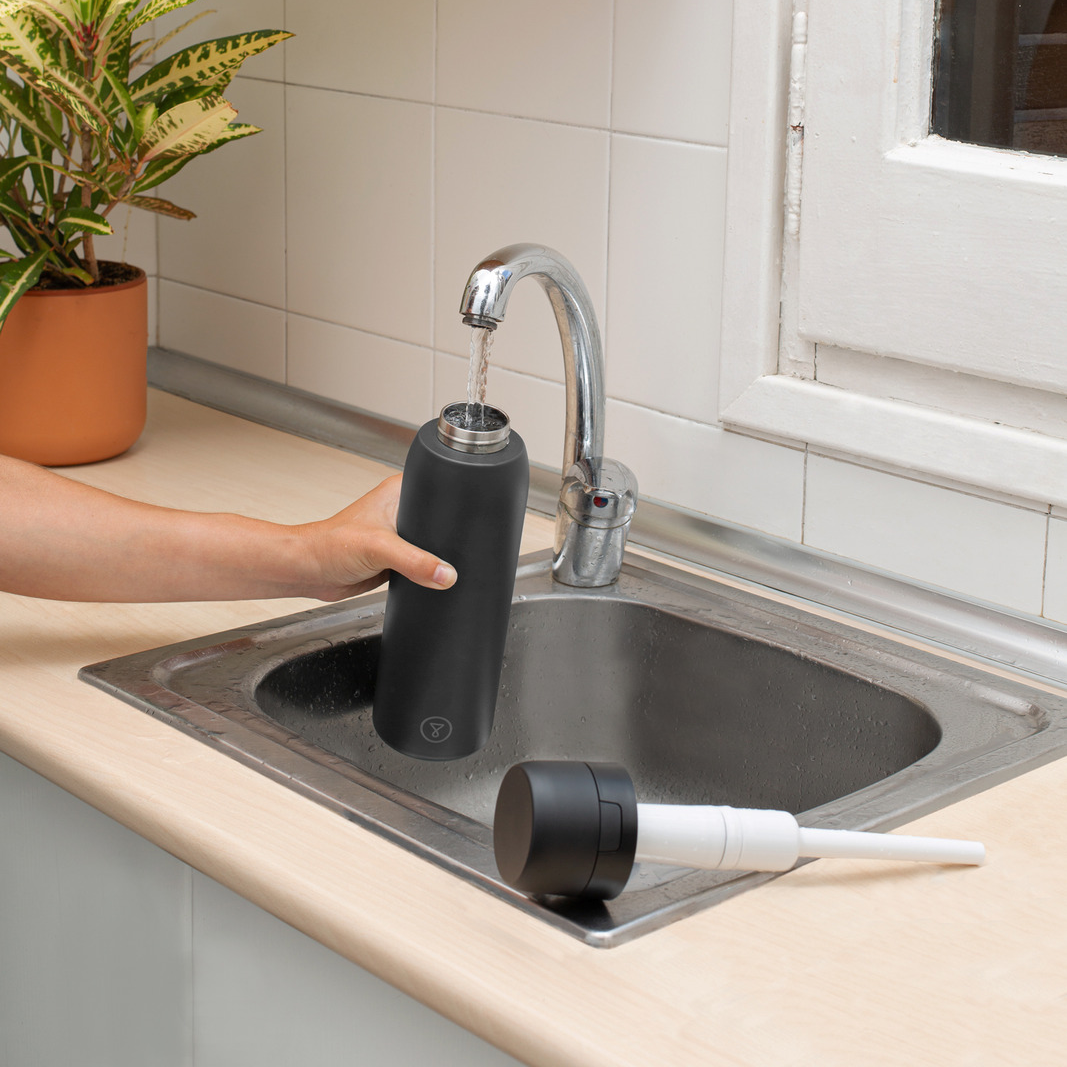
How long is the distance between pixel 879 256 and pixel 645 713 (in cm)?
41

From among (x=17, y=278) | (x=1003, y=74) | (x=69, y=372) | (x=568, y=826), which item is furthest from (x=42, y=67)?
(x=568, y=826)

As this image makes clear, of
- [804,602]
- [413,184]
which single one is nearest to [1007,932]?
[804,602]

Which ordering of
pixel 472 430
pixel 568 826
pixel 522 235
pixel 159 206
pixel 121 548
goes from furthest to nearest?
pixel 159 206, pixel 522 235, pixel 121 548, pixel 472 430, pixel 568 826

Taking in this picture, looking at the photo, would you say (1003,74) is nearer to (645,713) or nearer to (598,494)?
(598,494)

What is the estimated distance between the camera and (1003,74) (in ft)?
3.40

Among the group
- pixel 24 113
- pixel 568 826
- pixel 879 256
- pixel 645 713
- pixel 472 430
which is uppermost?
pixel 24 113

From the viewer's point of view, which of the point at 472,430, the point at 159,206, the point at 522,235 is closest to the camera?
the point at 472,430

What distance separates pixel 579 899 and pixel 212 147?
0.95m

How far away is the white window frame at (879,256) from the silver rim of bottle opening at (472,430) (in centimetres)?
34

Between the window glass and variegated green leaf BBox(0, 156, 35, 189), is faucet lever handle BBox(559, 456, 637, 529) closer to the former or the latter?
the window glass

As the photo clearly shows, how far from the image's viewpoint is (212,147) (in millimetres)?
1409

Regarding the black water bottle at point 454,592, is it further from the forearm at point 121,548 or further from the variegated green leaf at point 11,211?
the variegated green leaf at point 11,211

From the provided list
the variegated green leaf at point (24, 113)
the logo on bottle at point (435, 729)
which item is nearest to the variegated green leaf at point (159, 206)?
the variegated green leaf at point (24, 113)

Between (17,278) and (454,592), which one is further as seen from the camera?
(17,278)
